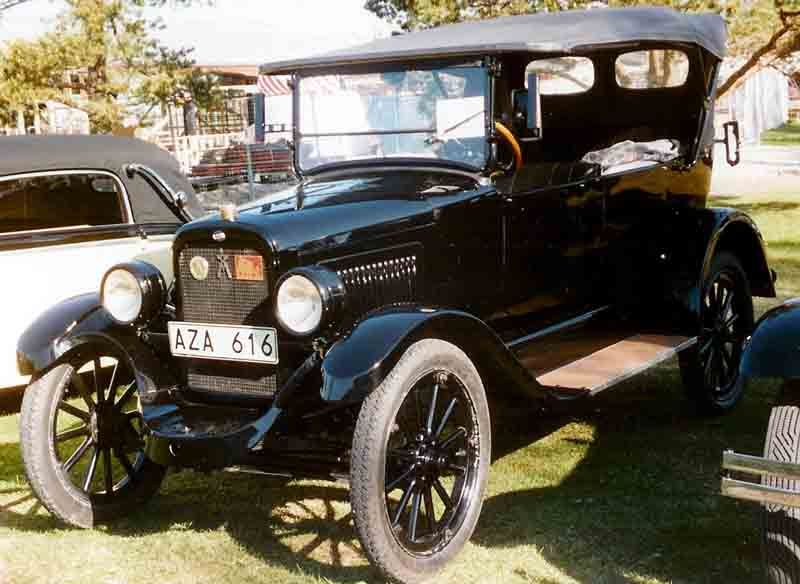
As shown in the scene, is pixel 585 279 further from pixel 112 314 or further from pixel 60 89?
pixel 60 89

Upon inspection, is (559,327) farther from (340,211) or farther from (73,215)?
(73,215)

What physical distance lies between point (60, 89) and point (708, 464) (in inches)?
581

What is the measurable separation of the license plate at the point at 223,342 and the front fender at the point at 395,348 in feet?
1.27

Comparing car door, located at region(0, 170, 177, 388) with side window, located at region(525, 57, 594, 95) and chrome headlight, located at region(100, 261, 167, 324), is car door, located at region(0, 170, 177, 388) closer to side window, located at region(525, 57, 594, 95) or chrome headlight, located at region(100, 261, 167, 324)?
chrome headlight, located at region(100, 261, 167, 324)

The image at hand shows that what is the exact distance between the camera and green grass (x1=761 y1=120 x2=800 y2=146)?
94.2 feet

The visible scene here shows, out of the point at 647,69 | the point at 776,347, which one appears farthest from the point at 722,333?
the point at 776,347

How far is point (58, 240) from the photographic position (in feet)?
20.9

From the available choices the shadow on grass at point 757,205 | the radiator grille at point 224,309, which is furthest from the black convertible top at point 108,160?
the shadow on grass at point 757,205

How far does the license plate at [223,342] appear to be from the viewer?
409cm

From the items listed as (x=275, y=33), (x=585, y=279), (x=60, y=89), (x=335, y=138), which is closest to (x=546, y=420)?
(x=585, y=279)

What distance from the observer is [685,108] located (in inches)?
253

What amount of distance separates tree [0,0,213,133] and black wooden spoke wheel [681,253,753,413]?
1293 centimetres

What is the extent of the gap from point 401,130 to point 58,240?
2.57 m

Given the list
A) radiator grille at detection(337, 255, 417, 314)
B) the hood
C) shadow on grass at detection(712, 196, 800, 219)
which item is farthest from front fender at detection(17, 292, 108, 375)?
shadow on grass at detection(712, 196, 800, 219)
